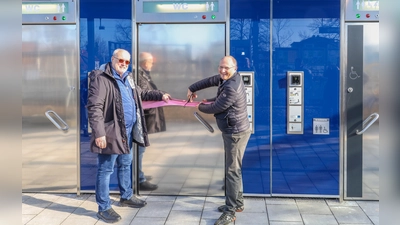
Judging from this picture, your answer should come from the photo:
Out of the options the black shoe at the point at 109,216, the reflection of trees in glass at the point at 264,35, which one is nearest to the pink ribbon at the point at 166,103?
the reflection of trees in glass at the point at 264,35

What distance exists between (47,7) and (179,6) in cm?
170

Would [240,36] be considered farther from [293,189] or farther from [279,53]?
[293,189]

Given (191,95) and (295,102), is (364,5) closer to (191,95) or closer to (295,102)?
(295,102)

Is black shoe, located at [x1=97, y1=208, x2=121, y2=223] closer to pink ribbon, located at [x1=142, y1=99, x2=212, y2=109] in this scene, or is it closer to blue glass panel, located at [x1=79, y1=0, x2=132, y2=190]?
blue glass panel, located at [x1=79, y1=0, x2=132, y2=190]

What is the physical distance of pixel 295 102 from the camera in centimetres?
486

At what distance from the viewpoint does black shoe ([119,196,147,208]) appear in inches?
186

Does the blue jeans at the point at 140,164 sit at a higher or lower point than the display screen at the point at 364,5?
lower

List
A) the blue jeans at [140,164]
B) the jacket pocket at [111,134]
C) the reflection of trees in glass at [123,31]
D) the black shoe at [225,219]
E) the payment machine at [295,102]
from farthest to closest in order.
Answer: the blue jeans at [140,164] < the reflection of trees in glass at [123,31] < the payment machine at [295,102] < the jacket pocket at [111,134] < the black shoe at [225,219]

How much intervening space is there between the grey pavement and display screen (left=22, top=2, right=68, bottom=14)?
2395 millimetres

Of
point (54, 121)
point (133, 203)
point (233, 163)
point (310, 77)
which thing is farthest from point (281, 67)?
point (54, 121)

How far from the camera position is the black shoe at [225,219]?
415 centimetres

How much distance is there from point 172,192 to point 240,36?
2181mm

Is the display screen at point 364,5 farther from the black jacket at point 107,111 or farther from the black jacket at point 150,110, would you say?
the black jacket at point 107,111

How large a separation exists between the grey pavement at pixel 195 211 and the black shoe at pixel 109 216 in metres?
0.06
